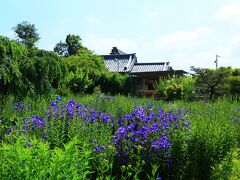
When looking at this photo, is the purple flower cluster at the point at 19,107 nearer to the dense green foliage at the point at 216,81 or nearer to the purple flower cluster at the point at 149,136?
the purple flower cluster at the point at 149,136

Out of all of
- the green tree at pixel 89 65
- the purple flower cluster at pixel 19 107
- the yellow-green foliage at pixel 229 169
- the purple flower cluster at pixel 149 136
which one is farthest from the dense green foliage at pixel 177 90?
the yellow-green foliage at pixel 229 169

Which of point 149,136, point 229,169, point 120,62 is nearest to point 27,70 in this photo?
point 149,136

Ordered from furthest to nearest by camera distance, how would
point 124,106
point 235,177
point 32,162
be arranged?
point 124,106, point 235,177, point 32,162

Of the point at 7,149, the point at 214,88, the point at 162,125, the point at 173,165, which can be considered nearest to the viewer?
the point at 7,149

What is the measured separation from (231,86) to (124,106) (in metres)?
15.2

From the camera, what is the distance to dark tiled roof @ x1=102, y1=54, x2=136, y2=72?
4281 centimetres

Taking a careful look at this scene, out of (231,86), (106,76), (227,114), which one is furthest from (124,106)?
(106,76)

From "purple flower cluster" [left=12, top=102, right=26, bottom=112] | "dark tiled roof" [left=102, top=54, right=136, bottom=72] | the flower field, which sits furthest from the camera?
"dark tiled roof" [left=102, top=54, right=136, bottom=72]

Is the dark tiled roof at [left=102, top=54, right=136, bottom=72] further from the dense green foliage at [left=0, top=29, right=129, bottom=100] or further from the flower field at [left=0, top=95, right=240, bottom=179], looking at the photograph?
Result: the flower field at [left=0, top=95, right=240, bottom=179]

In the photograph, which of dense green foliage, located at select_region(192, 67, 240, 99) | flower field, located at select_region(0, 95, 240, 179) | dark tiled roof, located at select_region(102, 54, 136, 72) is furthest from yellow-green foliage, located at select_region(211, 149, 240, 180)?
dark tiled roof, located at select_region(102, 54, 136, 72)

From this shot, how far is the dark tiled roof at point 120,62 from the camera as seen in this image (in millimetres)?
42812

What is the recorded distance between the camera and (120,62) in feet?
145

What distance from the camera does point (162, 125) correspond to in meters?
5.41

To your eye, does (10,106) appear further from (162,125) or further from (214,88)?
(214,88)
